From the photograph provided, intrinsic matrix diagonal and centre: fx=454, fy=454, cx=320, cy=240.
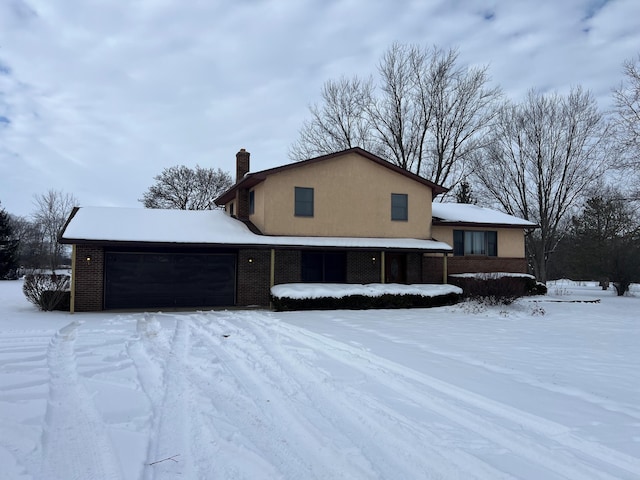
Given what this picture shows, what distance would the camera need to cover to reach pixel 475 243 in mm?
22766

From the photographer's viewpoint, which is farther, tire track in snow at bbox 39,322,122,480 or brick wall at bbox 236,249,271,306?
brick wall at bbox 236,249,271,306

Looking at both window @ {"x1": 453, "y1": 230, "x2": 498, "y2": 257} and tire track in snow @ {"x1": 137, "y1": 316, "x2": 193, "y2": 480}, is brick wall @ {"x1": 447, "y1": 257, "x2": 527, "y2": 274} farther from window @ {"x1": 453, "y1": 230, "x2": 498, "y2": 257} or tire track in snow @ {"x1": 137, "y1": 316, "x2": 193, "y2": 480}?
tire track in snow @ {"x1": 137, "y1": 316, "x2": 193, "y2": 480}

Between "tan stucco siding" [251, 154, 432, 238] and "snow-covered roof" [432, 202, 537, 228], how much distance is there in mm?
2474

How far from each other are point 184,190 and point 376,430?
37449 millimetres

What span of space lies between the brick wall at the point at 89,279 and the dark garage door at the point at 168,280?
13.7 inches

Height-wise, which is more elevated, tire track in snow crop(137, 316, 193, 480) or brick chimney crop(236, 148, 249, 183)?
brick chimney crop(236, 148, 249, 183)

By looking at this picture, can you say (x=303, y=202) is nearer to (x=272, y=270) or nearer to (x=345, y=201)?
(x=345, y=201)

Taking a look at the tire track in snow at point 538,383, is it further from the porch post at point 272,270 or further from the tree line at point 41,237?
the tree line at point 41,237

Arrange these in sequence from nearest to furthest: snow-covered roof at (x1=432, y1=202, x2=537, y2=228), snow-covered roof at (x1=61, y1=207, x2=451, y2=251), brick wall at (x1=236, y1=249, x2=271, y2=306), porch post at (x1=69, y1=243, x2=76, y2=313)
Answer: porch post at (x1=69, y1=243, x2=76, y2=313), snow-covered roof at (x1=61, y1=207, x2=451, y2=251), brick wall at (x1=236, y1=249, x2=271, y2=306), snow-covered roof at (x1=432, y1=202, x2=537, y2=228)

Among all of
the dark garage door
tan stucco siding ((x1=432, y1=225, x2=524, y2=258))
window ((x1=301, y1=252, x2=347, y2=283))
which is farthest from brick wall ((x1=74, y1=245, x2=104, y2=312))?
tan stucco siding ((x1=432, y1=225, x2=524, y2=258))

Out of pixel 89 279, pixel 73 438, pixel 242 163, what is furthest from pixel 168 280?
pixel 73 438

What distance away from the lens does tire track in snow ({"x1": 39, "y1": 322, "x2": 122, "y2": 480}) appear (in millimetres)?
3494

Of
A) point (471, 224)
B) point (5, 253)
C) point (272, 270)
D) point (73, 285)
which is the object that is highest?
point (471, 224)

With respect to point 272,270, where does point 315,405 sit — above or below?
below
